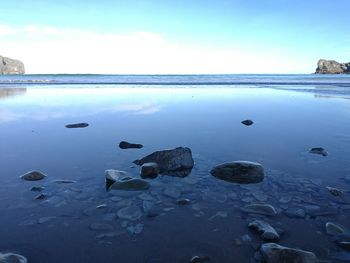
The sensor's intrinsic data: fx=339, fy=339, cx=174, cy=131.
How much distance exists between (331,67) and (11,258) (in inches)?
6049

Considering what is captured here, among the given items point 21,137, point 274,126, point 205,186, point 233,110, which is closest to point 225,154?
point 205,186

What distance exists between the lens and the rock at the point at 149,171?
6.73 m

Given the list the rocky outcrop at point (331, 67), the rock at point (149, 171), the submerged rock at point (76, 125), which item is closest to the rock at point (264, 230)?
the rock at point (149, 171)

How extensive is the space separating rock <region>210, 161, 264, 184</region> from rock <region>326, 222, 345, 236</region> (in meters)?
1.90

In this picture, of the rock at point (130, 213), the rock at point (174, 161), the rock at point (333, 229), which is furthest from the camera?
the rock at point (174, 161)

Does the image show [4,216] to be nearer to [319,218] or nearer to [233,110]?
[319,218]

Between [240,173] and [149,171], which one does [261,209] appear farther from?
[149,171]

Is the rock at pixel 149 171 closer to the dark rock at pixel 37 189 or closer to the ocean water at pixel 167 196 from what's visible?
the ocean water at pixel 167 196

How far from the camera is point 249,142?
971 centimetres

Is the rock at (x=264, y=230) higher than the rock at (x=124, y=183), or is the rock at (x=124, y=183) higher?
the rock at (x=124, y=183)

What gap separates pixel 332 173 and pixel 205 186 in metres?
2.69

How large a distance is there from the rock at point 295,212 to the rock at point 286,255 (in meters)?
1.12

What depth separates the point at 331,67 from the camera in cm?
13962

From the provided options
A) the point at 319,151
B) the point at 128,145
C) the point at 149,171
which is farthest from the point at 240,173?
the point at 128,145
